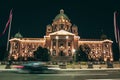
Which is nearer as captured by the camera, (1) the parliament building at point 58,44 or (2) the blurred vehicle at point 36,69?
(2) the blurred vehicle at point 36,69

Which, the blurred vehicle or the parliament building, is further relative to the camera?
the parliament building

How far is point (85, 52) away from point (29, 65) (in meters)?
64.1

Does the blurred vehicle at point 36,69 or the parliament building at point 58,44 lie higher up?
the parliament building at point 58,44

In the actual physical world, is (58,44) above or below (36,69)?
above

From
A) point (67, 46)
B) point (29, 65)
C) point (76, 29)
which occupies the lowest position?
point (29, 65)

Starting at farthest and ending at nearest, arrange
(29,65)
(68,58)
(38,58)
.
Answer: (68,58)
(38,58)
(29,65)

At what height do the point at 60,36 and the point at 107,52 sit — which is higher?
the point at 60,36

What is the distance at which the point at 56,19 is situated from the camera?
112 m

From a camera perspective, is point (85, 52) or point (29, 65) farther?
point (85, 52)

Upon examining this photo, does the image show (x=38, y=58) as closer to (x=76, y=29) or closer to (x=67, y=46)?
(x=67, y=46)

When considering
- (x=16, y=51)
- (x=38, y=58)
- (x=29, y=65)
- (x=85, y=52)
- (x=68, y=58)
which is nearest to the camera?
(x=29, y=65)

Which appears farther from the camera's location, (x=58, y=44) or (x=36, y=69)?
(x=58, y=44)

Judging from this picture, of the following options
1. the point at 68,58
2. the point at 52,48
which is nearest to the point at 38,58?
the point at 68,58

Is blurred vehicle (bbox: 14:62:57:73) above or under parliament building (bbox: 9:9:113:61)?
under
